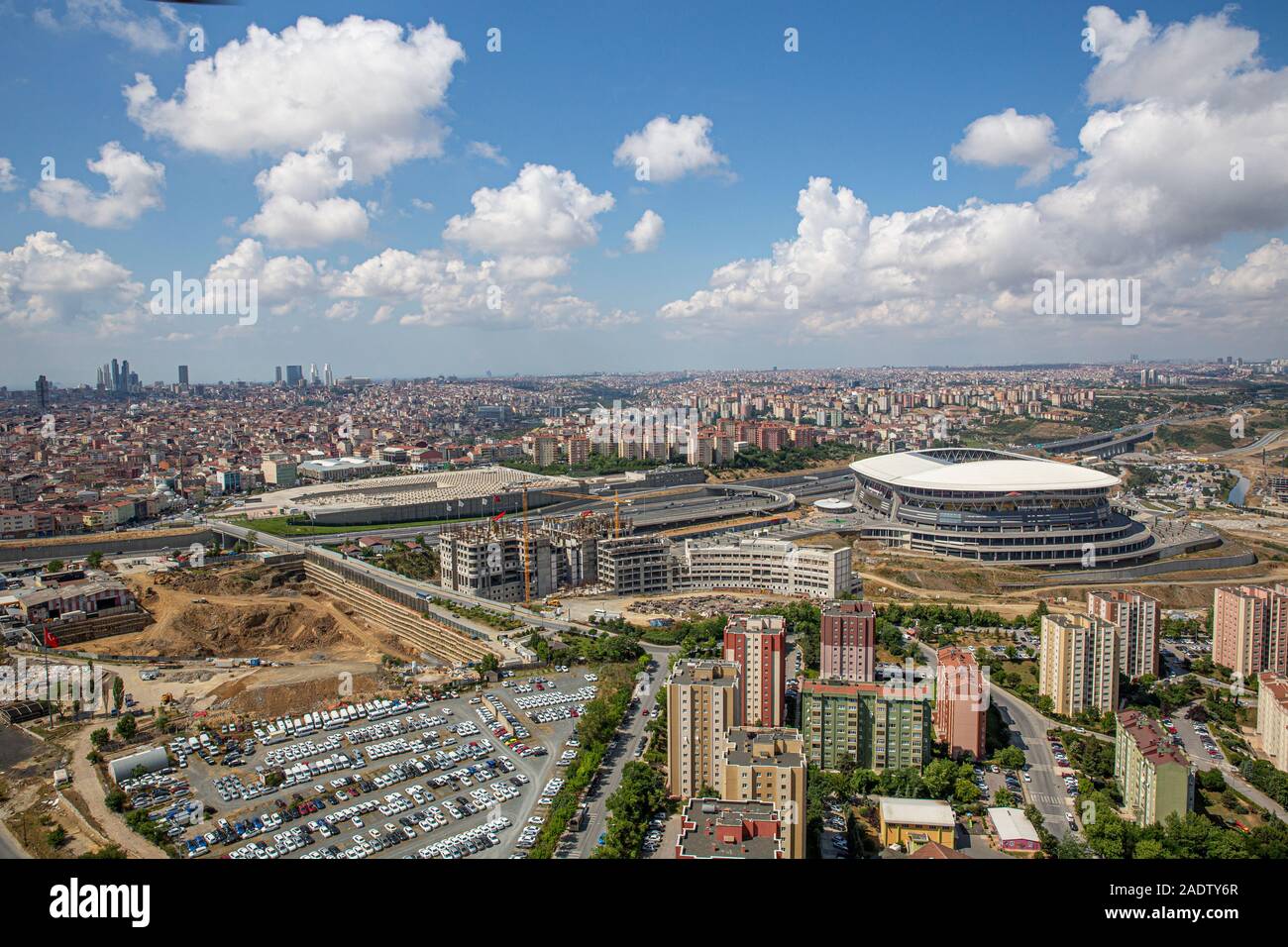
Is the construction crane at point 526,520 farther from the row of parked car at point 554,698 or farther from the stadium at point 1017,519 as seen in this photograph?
the stadium at point 1017,519

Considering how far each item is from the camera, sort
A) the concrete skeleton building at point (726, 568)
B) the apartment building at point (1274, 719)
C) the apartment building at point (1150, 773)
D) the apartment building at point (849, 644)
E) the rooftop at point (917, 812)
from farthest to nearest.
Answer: the concrete skeleton building at point (726, 568) → the apartment building at point (849, 644) → the apartment building at point (1274, 719) → the apartment building at point (1150, 773) → the rooftop at point (917, 812)

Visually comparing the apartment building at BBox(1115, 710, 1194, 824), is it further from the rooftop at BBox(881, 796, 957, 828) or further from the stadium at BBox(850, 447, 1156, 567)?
the stadium at BBox(850, 447, 1156, 567)

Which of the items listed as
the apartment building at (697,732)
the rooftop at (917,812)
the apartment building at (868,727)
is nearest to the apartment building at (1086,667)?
the apartment building at (868,727)

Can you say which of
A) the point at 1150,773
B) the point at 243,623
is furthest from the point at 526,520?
the point at 1150,773

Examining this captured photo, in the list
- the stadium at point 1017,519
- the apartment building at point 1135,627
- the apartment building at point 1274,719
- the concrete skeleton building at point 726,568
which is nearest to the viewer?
the apartment building at point 1274,719
